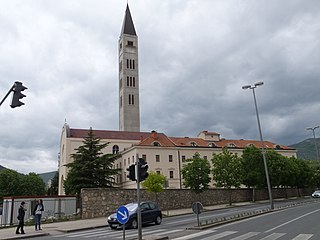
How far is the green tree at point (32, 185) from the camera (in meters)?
81.5

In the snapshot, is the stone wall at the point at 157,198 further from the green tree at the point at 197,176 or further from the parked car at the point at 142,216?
the parked car at the point at 142,216

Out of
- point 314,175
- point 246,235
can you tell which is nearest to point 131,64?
point 314,175

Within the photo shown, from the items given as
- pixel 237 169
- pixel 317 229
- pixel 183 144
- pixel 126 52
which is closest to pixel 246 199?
pixel 237 169

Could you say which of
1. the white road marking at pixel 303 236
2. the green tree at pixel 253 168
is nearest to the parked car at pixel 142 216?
the white road marking at pixel 303 236

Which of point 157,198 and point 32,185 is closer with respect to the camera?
point 157,198

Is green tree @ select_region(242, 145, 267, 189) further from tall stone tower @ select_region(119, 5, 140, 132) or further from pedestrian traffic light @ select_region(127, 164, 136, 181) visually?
tall stone tower @ select_region(119, 5, 140, 132)

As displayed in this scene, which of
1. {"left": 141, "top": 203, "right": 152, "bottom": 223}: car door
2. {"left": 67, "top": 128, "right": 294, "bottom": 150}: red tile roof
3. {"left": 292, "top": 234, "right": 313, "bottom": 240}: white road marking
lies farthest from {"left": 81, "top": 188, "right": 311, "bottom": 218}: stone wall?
{"left": 292, "top": 234, "right": 313, "bottom": 240}: white road marking

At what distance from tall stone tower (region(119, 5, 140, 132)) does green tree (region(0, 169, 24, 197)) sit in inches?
1170

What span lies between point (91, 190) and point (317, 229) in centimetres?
2011

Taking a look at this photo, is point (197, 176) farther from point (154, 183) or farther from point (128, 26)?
point (128, 26)

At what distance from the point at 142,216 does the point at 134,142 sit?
57.4 metres

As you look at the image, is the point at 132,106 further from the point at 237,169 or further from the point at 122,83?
the point at 237,169

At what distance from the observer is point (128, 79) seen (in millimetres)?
98688

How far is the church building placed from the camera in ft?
208
